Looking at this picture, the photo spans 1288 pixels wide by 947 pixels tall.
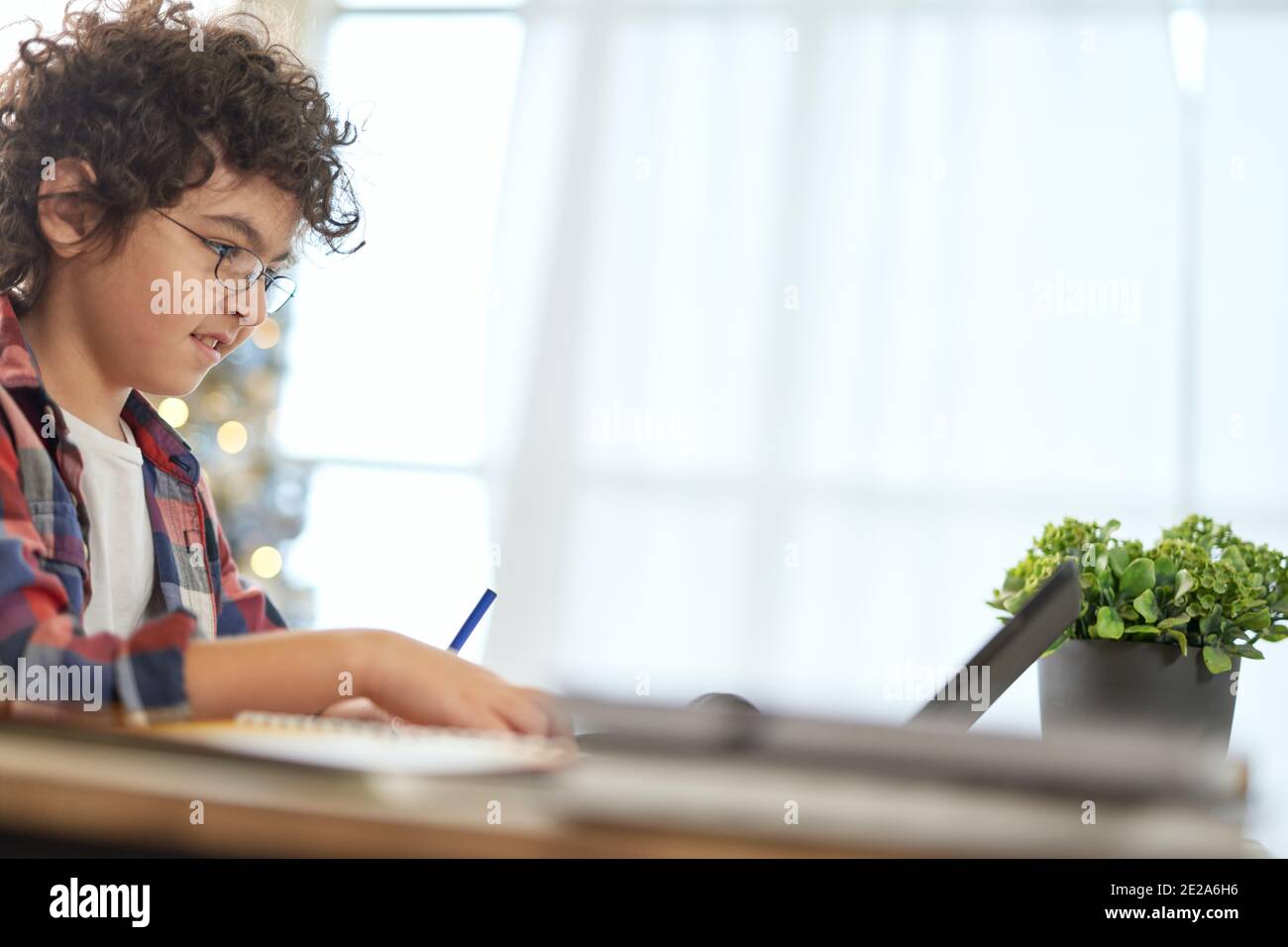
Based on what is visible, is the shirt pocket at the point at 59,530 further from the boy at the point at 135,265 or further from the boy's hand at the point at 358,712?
the boy's hand at the point at 358,712

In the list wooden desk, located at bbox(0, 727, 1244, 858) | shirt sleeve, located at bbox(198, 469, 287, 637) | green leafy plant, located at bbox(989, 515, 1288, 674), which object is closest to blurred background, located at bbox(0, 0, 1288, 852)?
shirt sleeve, located at bbox(198, 469, 287, 637)

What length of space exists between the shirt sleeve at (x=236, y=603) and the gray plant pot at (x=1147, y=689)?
746 mm

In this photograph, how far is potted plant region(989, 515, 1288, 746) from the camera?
2.70ft

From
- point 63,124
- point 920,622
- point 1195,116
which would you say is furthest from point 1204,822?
point 1195,116

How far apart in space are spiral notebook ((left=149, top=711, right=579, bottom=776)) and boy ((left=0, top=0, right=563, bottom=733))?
0.27 metres

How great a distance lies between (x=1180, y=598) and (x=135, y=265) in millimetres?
909

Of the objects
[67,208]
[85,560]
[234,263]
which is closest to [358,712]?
[85,560]

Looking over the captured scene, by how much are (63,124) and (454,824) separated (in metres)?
1.06

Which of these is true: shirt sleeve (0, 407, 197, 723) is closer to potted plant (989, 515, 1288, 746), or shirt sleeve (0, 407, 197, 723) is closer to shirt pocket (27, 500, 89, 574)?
shirt pocket (27, 500, 89, 574)

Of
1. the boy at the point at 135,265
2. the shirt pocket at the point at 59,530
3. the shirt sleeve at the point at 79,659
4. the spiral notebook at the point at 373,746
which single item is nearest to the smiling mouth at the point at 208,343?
the boy at the point at 135,265

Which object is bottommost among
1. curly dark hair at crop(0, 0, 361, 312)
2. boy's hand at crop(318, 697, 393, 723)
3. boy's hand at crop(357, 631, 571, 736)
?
boy's hand at crop(318, 697, 393, 723)

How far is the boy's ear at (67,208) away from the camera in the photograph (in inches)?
40.3

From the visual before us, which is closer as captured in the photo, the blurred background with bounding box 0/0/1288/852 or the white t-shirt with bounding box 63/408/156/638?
the white t-shirt with bounding box 63/408/156/638

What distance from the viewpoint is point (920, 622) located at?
2727 millimetres
